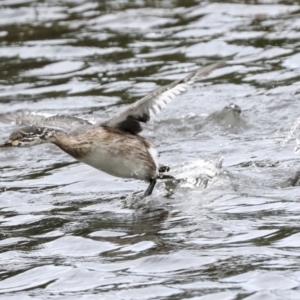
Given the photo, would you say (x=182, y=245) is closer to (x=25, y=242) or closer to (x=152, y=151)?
(x=25, y=242)

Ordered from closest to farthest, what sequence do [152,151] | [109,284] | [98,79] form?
[109,284] < [152,151] < [98,79]

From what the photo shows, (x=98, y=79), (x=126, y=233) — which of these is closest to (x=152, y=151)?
(x=126, y=233)

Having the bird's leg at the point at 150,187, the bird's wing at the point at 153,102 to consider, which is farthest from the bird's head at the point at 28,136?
the bird's leg at the point at 150,187

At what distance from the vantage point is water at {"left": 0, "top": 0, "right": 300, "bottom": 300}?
7.65 meters

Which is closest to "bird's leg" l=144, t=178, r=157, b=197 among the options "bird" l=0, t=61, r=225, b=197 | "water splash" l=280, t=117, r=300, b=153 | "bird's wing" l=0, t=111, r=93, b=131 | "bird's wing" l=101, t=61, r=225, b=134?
"bird" l=0, t=61, r=225, b=197

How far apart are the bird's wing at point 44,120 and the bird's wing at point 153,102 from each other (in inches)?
29.7

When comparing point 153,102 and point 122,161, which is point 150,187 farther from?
point 153,102

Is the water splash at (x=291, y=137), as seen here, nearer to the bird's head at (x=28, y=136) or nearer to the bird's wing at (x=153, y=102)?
the bird's wing at (x=153, y=102)

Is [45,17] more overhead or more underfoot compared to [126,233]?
more overhead

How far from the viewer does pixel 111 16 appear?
18828 mm

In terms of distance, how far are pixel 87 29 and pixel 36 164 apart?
21.1 feet

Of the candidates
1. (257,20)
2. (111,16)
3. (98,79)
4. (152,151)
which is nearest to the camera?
(152,151)

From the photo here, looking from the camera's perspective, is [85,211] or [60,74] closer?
[85,211]

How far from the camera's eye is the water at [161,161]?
765 cm
